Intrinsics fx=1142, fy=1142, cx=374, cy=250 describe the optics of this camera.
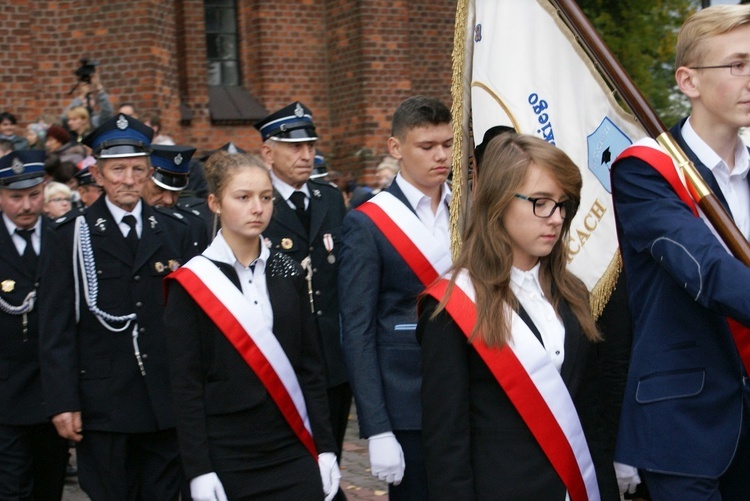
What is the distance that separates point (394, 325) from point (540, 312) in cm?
123

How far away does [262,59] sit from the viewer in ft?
45.9

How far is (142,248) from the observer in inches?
198

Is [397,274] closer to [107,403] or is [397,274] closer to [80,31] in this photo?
[107,403]

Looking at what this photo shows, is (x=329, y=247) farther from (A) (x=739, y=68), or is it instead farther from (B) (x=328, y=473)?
(A) (x=739, y=68)

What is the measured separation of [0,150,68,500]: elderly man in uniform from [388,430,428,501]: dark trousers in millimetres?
2018

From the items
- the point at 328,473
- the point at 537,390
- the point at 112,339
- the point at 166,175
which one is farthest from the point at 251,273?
the point at 166,175

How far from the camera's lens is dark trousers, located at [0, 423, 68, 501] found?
540 centimetres

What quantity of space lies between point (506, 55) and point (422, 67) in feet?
37.0

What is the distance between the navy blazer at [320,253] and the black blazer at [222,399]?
54.5 inches

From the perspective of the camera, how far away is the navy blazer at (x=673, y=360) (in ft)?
Answer: 9.86

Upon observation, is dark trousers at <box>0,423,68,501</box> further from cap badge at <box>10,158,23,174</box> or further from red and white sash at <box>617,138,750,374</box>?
red and white sash at <box>617,138,750,374</box>

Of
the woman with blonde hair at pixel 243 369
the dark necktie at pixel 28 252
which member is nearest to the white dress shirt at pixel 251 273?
the woman with blonde hair at pixel 243 369

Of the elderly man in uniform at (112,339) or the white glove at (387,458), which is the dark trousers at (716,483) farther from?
the elderly man in uniform at (112,339)

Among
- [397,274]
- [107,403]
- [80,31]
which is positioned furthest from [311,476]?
[80,31]
